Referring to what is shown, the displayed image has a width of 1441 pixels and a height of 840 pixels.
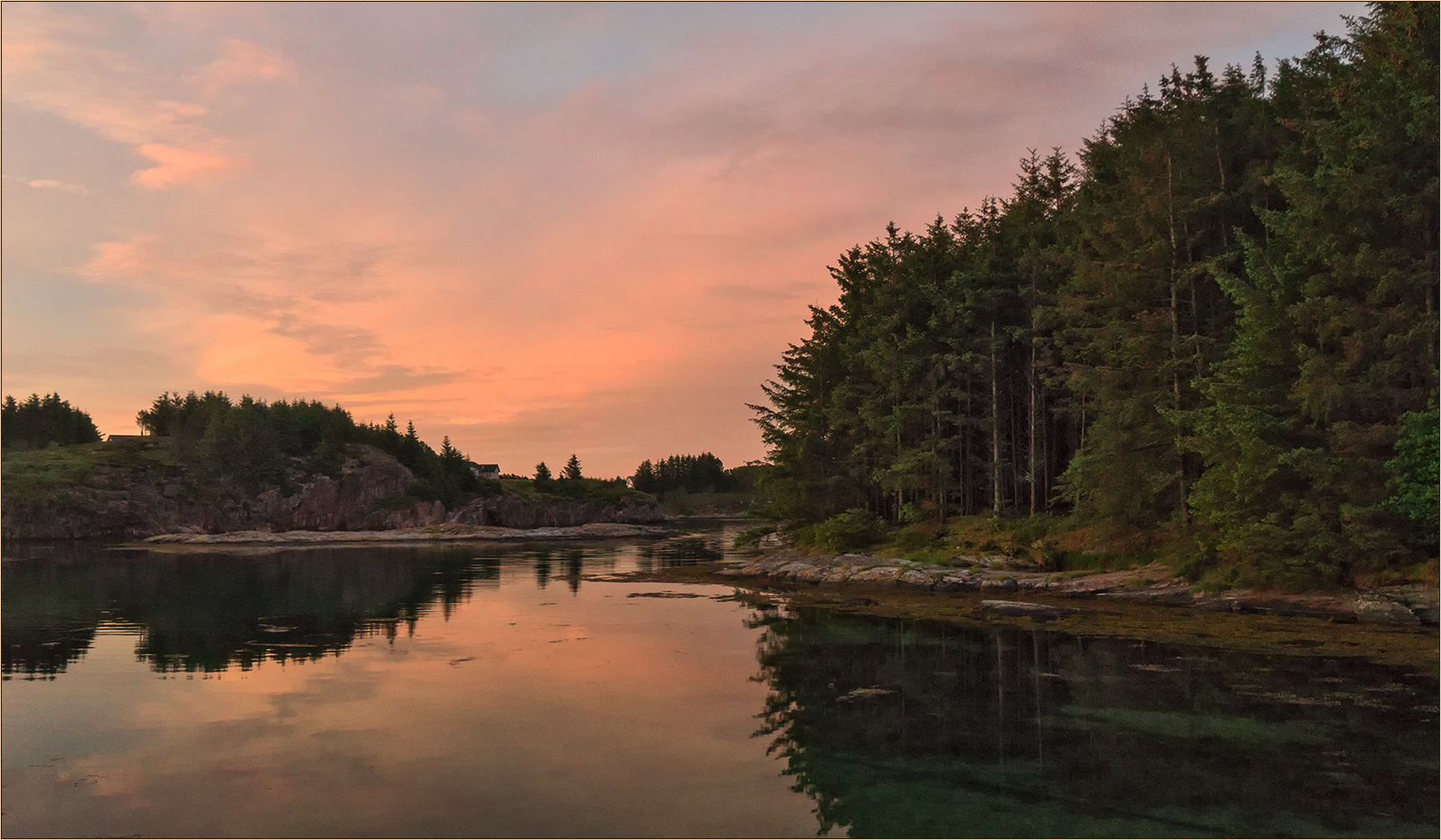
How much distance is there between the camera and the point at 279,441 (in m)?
→ 147

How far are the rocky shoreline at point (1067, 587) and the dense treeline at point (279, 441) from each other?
11391 cm

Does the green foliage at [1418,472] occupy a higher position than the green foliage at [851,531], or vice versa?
the green foliage at [1418,472]

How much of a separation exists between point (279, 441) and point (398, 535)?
4937cm

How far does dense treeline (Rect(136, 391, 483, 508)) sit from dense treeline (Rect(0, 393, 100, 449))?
13.4m

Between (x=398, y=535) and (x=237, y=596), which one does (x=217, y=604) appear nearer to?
(x=237, y=596)

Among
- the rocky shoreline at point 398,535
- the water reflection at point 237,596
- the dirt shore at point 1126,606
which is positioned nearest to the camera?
the dirt shore at point 1126,606

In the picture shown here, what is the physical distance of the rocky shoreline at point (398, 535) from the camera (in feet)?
330

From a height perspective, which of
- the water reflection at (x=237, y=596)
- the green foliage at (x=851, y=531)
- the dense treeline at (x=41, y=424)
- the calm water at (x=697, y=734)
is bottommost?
the water reflection at (x=237, y=596)

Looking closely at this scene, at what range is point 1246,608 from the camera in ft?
99.7

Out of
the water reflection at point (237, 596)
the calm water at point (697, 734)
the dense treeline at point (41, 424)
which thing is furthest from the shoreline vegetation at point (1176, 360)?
the dense treeline at point (41, 424)

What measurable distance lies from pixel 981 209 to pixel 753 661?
49.1 m

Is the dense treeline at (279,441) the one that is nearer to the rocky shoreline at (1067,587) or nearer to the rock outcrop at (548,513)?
the rock outcrop at (548,513)

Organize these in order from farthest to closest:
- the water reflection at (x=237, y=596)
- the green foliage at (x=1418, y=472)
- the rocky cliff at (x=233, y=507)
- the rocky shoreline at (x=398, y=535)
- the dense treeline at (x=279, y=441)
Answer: the dense treeline at (x=279, y=441) < the rocky cliff at (x=233, y=507) < the rocky shoreline at (x=398, y=535) < the water reflection at (x=237, y=596) < the green foliage at (x=1418, y=472)

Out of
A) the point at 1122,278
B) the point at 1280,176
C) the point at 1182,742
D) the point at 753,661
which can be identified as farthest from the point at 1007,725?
the point at 1122,278
